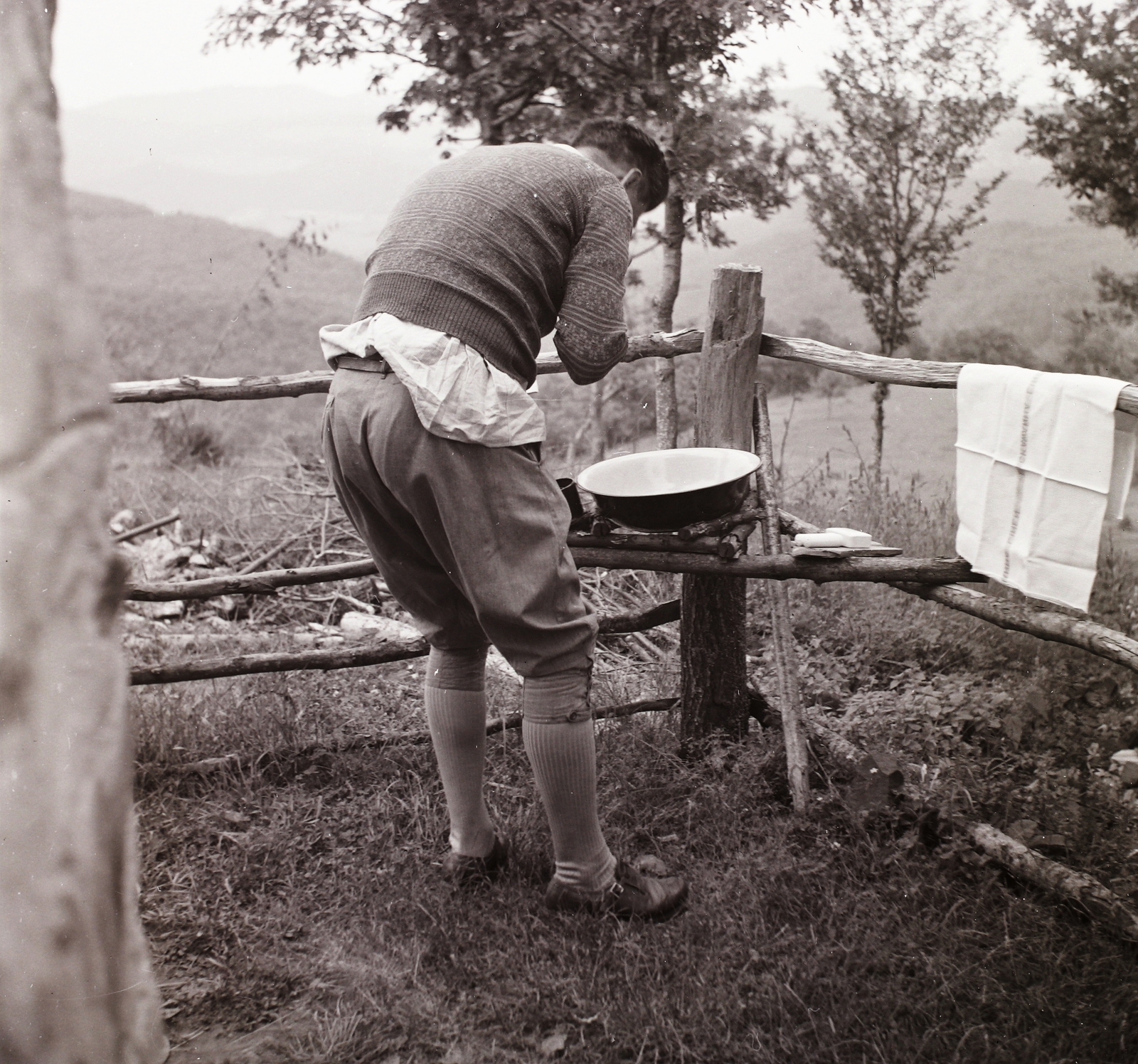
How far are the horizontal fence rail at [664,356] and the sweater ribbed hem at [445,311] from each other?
69 centimetres

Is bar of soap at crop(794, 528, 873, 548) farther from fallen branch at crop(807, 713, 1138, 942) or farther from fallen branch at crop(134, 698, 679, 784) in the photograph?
fallen branch at crop(134, 698, 679, 784)

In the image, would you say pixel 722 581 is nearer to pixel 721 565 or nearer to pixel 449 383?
pixel 721 565

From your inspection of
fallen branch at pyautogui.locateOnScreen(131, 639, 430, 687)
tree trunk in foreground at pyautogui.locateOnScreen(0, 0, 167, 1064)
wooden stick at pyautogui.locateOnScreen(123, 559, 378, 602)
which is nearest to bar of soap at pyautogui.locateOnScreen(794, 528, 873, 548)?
fallen branch at pyautogui.locateOnScreen(131, 639, 430, 687)

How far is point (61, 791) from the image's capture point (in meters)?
0.61

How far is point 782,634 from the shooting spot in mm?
2945

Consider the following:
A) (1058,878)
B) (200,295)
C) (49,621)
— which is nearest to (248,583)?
(1058,878)

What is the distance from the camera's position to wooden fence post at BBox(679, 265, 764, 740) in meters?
2.86

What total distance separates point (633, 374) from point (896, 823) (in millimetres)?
5779

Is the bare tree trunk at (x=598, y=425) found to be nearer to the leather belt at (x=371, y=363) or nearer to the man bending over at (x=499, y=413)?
the man bending over at (x=499, y=413)

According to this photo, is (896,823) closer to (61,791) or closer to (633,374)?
(61,791)

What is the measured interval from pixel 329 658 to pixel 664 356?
151 cm

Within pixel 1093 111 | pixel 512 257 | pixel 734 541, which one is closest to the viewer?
pixel 512 257

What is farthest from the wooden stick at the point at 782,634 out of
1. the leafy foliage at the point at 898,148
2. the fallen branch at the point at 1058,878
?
the leafy foliage at the point at 898,148

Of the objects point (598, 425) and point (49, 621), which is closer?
point (49, 621)
